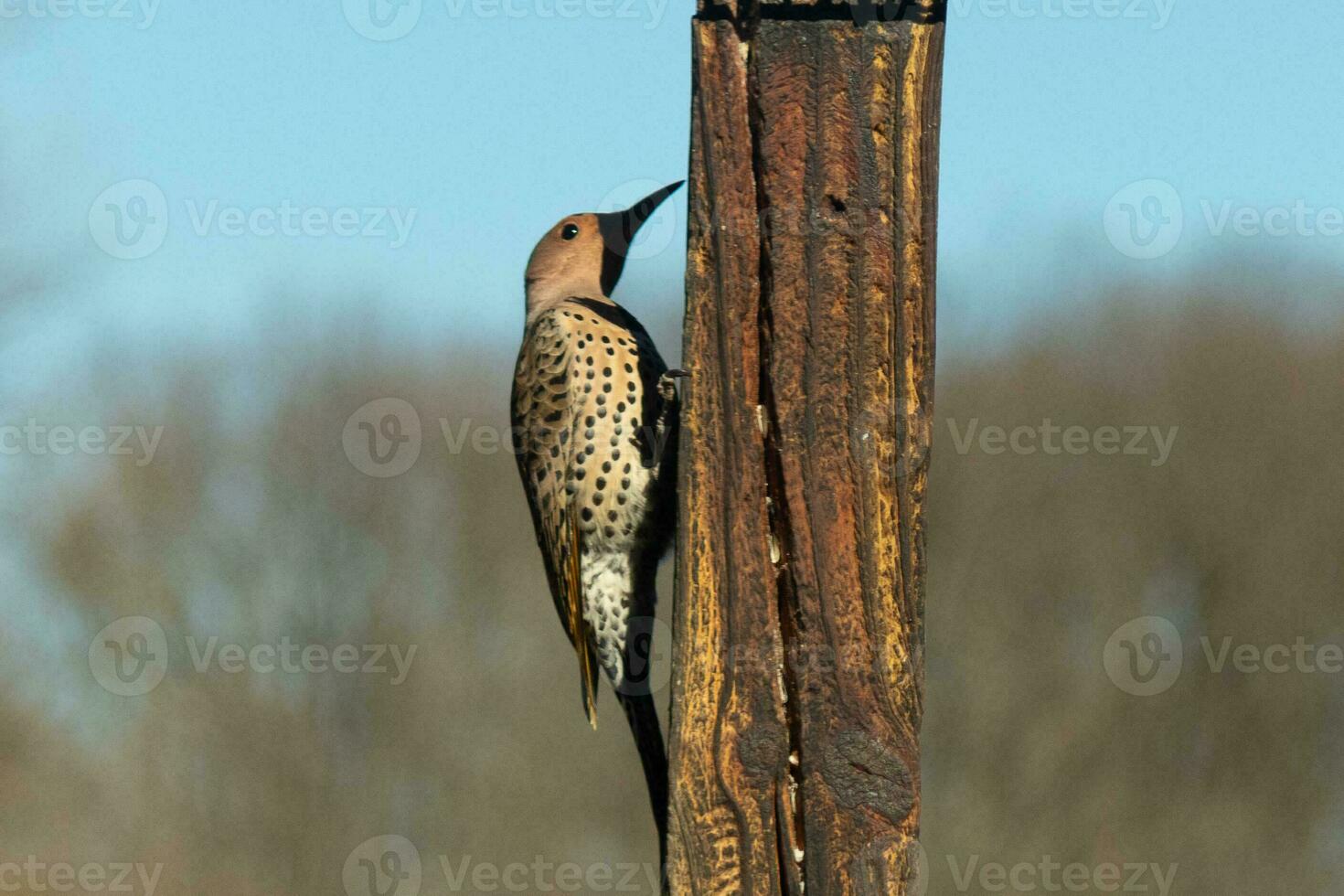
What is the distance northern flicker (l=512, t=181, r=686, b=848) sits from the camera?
4.59 m

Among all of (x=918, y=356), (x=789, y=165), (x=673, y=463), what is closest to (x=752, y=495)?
(x=918, y=356)

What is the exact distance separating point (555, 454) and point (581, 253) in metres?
0.70
